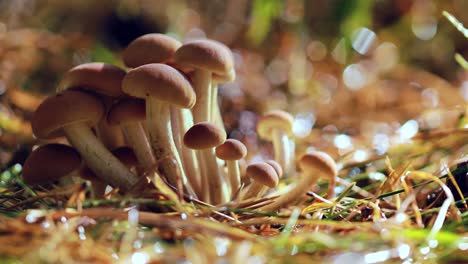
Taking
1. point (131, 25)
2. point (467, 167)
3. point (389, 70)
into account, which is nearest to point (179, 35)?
point (131, 25)

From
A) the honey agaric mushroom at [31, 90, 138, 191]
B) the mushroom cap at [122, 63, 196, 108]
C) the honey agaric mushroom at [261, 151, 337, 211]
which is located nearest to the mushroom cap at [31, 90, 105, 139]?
the honey agaric mushroom at [31, 90, 138, 191]

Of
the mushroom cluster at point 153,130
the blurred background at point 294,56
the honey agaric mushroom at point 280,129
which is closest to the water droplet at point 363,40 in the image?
the blurred background at point 294,56

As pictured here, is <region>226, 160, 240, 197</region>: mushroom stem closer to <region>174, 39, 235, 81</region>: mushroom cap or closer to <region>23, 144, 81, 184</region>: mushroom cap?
<region>174, 39, 235, 81</region>: mushroom cap

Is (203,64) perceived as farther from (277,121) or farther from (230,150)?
(277,121)

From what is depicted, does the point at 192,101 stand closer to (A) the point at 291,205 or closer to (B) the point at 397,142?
(A) the point at 291,205

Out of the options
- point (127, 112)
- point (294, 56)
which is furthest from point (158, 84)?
point (294, 56)

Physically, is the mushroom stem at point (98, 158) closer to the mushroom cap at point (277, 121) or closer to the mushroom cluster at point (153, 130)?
the mushroom cluster at point (153, 130)

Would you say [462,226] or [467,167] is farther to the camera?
[467,167]
